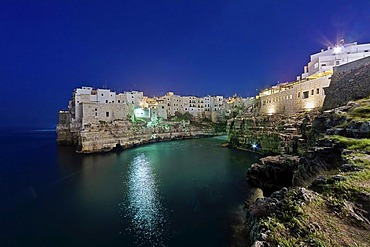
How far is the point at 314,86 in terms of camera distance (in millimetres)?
35062

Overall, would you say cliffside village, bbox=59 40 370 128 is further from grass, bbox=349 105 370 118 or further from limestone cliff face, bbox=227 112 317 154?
grass, bbox=349 105 370 118

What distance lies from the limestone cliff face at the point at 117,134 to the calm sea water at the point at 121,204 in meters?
14.3

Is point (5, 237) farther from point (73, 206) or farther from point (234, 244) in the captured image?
point (234, 244)

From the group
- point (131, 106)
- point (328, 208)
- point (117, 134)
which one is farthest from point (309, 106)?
point (131, 106)

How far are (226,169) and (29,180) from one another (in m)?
26.8

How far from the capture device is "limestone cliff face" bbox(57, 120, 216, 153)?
150ft

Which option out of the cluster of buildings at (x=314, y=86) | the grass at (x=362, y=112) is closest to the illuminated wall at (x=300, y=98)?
the cluster of buildings at (x=314, y=86)

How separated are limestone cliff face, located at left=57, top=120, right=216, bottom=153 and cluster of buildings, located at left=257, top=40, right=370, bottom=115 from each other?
104 ft

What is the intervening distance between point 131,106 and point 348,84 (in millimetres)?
52495

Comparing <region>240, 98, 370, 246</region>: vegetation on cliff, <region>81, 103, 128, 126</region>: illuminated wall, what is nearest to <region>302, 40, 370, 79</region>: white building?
<region>240, 98, 370, 246</region>: vegetation on cliff

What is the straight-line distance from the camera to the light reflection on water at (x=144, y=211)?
1318 centimetres

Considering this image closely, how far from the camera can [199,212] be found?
16.1 meters

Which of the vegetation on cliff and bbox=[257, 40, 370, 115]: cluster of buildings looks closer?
the vegetation on cliff

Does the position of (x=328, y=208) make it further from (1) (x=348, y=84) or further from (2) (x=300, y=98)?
(2) (x=300, y=98)
